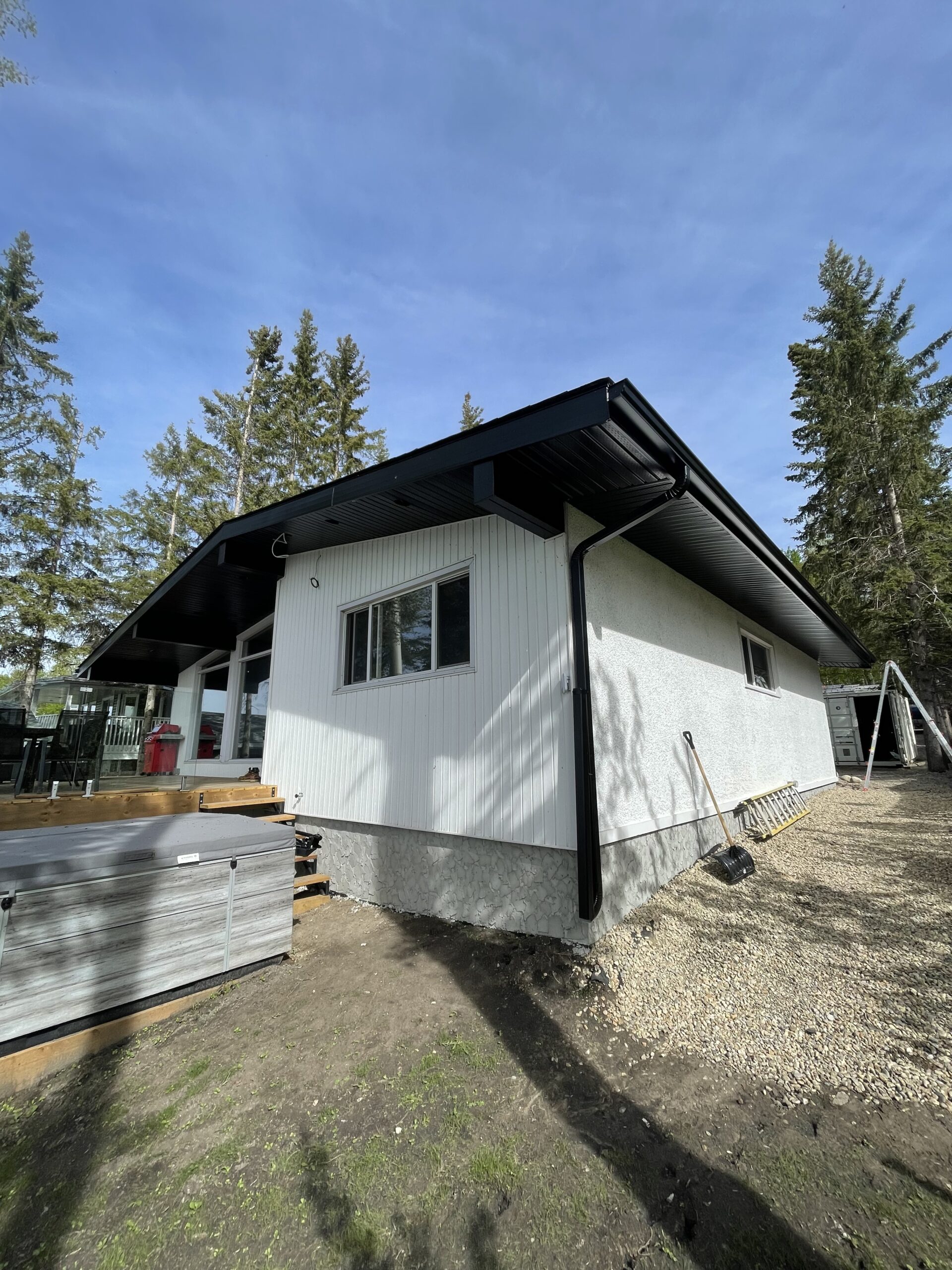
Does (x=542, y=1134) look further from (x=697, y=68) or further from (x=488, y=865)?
(x=697, y=68)

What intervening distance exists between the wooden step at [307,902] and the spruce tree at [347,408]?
1434 cm

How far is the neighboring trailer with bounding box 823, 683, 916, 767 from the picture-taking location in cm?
1659

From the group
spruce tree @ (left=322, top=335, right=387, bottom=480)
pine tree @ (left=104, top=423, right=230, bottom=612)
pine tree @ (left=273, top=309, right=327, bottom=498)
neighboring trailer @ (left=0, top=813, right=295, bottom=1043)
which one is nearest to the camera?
neighboring trailer @ (left=0, top=813, right=295, bottom=1043)

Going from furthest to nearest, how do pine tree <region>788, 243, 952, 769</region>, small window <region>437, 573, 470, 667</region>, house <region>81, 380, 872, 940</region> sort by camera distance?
pine tree <region>788, 243, 952, 769</region> < small window <region>437, 573, 470, 667</region> < house <region>81, 380, 872, 940</region>

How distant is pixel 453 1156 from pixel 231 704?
7908 millimetres

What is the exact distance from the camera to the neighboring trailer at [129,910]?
2.75m

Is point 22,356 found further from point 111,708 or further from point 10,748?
point 10,748

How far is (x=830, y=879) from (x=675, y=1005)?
2.88 metres

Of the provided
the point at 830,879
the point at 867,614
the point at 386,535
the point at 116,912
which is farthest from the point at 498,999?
the point at 867,614

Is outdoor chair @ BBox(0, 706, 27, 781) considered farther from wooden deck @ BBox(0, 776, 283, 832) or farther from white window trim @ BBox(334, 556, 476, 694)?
white window trim @ BBox(334, 556, 476, 694)

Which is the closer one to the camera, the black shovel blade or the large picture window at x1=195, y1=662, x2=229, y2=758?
the black shovel blade

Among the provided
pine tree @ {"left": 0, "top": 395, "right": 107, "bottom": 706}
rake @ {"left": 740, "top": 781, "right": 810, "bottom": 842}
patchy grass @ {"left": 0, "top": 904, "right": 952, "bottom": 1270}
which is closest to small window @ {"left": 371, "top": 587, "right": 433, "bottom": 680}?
patchy grass @ {"left": 0, "top": 904, "right": 952, "bottom": 1270}

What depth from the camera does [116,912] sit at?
9.98ft

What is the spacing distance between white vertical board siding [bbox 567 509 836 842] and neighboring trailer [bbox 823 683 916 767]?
11.8 metres
